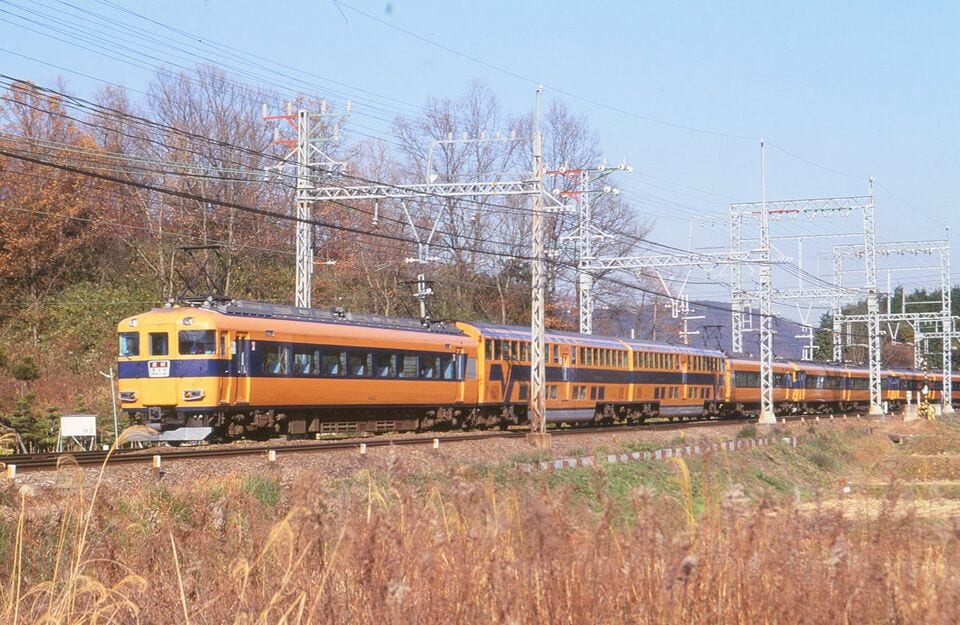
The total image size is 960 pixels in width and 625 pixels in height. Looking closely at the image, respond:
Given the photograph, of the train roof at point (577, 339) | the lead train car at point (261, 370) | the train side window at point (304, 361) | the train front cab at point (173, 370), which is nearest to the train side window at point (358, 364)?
the lead train car at point (261, 370)

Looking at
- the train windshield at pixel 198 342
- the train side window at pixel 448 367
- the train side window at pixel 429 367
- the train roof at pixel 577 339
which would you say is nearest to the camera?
the train windshield at pixel 198 342

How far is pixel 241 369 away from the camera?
2194 cm

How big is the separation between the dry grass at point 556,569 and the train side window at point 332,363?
665 inches

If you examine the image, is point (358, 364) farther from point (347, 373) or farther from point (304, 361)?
point (304, 361)

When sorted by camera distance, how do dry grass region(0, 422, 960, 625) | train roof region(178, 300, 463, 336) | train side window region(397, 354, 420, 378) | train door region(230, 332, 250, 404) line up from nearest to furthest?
dry grass region(0, 422, 960, 625), train door region(230, 332, 250, 404), train roof region(178, 300, 463, 336), train side window region(397, 354, 420, 378)

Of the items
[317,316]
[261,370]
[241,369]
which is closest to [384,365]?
[317,316]

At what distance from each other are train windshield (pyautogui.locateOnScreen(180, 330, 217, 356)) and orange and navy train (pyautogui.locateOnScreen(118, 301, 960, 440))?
18mm

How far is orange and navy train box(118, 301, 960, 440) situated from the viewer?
71.7 ft

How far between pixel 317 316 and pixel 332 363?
1066 millimetres

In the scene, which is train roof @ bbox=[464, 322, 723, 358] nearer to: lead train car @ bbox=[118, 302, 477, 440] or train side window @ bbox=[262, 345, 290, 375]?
lead train car @ bbox=[118, 302, 477, 440]

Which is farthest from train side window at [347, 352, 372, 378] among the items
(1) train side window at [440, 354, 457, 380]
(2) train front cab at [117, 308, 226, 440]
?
(2) train front cab at [117, 308, 226, 440]

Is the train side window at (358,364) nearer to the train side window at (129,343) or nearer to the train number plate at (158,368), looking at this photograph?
the train number plate at (158,368)

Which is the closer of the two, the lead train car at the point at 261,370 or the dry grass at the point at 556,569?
the dry grass at the point at 556,569

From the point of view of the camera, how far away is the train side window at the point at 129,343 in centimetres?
2281
